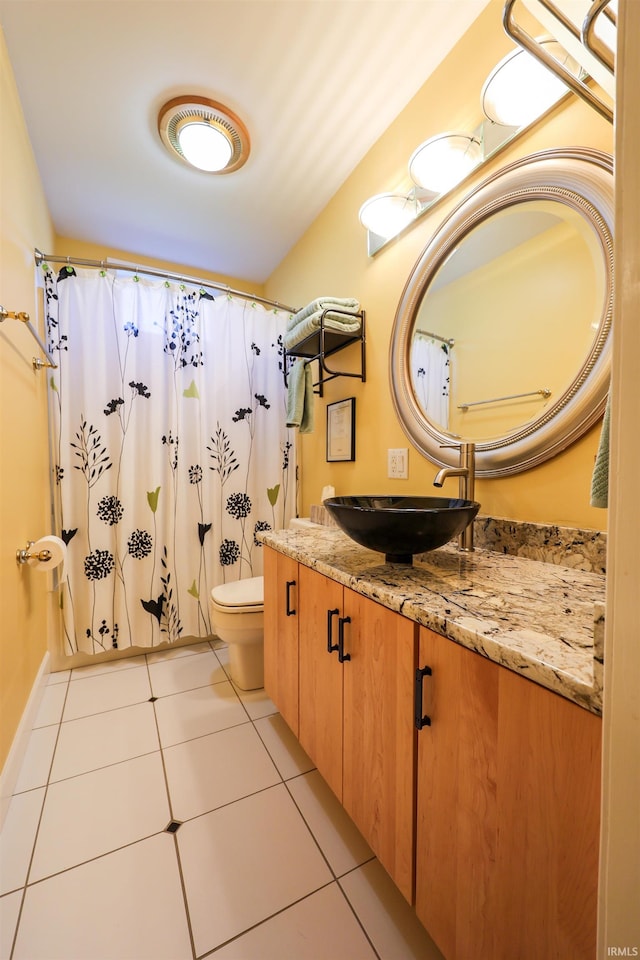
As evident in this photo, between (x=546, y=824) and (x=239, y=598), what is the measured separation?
4.53 feet

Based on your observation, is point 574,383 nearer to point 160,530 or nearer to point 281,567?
point 281,567

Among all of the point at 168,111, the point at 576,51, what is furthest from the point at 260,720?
the point at 168,111

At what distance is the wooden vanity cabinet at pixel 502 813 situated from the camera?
46cm

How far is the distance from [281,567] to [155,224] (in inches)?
84.9

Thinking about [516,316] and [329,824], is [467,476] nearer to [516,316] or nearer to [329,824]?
[516,316]

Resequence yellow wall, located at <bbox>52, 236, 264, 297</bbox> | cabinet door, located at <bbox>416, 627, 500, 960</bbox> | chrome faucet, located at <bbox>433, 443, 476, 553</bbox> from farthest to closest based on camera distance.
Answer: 1. yellow wall, located at <bbox>52, 236, 264, 297</bbox>
2. chrome faucet, located at <bbox>433, 443, 476, 553</bbox>
3. cabinet door, located at <bbox>416, 627, 500, 960</bbox>

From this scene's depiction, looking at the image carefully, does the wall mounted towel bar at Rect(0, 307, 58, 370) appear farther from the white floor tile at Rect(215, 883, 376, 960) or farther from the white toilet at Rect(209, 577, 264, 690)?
the white floor tile at Rect(215, 883, 376, 960)

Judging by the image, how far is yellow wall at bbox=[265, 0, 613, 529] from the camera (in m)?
0.96

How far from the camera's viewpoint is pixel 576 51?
2.29 feet

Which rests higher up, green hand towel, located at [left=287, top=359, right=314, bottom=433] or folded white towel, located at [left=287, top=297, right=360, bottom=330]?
folded white towel, located at [left=287, top=297, right=360, bottom=330]

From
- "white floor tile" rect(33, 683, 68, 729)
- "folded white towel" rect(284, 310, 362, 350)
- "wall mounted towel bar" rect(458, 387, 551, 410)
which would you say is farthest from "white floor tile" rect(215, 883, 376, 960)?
"folded white towel" rect(284, 310, 362, 350)

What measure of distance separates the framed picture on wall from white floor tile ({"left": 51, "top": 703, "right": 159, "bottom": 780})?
1451 mm

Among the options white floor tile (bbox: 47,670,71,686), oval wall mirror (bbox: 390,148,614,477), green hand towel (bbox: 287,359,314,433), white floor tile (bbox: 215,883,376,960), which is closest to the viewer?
white floor tile (bbox: 215,883,376,960)

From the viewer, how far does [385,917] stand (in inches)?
33.5
